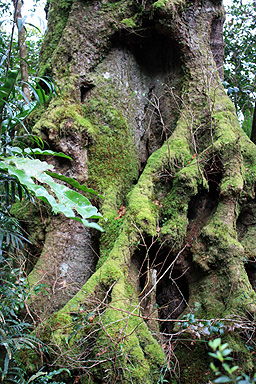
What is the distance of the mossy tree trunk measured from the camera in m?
2.66

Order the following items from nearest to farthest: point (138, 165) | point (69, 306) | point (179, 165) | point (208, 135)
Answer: point (69, 306), point (179, 165), point (208, 135), point (138, 165)

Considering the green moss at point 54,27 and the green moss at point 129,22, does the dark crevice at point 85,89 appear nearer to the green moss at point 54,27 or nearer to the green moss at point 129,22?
the green moss at point 54,27

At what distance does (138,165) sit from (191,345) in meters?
2.54

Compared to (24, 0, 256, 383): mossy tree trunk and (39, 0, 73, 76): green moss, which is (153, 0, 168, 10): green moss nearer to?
(24, 0, 256, 383): mossy tree trunk

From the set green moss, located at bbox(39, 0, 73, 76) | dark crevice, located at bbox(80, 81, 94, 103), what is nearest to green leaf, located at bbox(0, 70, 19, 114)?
dark crevice, located at bbox(80, 81, 94, 103)

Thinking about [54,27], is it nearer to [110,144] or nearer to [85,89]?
[85,89]

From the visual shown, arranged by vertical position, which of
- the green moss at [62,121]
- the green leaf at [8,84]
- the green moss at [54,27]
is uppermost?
the green moss at [54,27]

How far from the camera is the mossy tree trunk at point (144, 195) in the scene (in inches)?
105

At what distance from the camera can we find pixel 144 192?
3545mm

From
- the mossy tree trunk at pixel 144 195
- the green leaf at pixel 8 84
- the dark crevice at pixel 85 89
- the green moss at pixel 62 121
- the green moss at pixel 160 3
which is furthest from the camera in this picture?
the dark crevice at pixel 85 89

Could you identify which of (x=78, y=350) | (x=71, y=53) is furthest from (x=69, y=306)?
(x=71, y=53)

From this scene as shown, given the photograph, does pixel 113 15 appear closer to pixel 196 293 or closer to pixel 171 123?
pixel 171 123

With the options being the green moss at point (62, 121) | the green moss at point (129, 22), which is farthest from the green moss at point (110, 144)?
the green moss at point (129, 22)

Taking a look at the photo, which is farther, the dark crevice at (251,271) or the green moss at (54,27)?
the green moss at (54,27)
